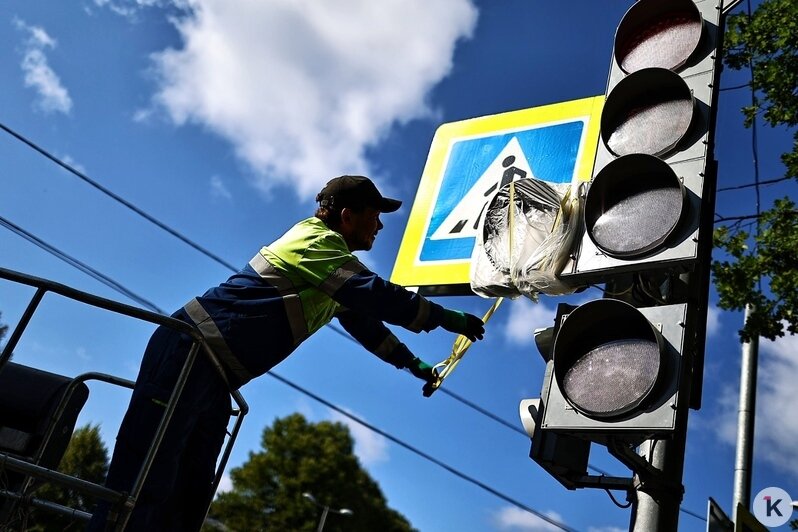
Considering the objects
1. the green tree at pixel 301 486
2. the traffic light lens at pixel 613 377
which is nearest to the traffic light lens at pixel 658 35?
the traffic light lens at pixel 613 377

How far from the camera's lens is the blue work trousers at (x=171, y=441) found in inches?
103

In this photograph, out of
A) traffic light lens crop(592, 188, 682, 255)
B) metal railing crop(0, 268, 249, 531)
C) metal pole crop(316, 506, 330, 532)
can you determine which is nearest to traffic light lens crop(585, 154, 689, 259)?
traffic light lens crop(592, 188, 682, 255)

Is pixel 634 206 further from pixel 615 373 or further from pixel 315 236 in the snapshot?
pixel 315 236

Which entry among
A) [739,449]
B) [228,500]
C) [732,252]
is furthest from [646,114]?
[228,500]

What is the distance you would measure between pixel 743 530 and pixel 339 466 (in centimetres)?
3839

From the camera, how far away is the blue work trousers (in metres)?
2.61

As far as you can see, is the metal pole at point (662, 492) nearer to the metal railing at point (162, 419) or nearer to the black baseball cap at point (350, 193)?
the metal railing at point (162, 419)

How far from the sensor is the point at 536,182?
296cm

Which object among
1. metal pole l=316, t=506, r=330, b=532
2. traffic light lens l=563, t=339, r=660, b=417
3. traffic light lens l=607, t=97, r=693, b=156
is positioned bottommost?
traffic light lens l=563, t=339, r=660, b=417

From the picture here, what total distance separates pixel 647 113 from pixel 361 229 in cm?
126

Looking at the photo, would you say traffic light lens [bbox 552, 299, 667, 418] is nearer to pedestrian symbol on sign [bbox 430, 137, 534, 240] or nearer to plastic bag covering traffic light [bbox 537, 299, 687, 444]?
plastic bag covering traffic light [bbox 537, 299, 687, 444]

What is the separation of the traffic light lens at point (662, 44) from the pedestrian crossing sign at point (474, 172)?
750 mm

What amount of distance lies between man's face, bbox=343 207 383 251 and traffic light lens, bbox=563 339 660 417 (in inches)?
51.2

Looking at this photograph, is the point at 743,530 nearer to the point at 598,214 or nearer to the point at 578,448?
the point at 578,448
